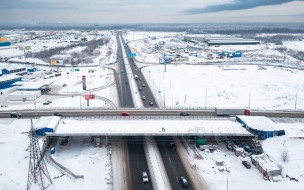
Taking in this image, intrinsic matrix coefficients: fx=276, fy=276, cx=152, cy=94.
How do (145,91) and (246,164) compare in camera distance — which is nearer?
(246,164)

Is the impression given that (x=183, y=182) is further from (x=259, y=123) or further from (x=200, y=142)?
(x=259, y=123)

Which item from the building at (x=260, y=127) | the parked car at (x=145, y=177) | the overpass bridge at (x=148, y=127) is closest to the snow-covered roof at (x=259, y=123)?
the building at (x=260, y=127)

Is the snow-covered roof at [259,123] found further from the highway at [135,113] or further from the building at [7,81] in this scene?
the building at [7,81]

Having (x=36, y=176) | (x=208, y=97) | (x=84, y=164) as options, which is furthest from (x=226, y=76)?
(x=36, y=176)

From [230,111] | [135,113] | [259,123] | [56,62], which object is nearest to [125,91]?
[135,113]

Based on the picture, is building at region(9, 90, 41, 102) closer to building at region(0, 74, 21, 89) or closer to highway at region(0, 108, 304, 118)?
highway at region(0, 108, 304, 118)
